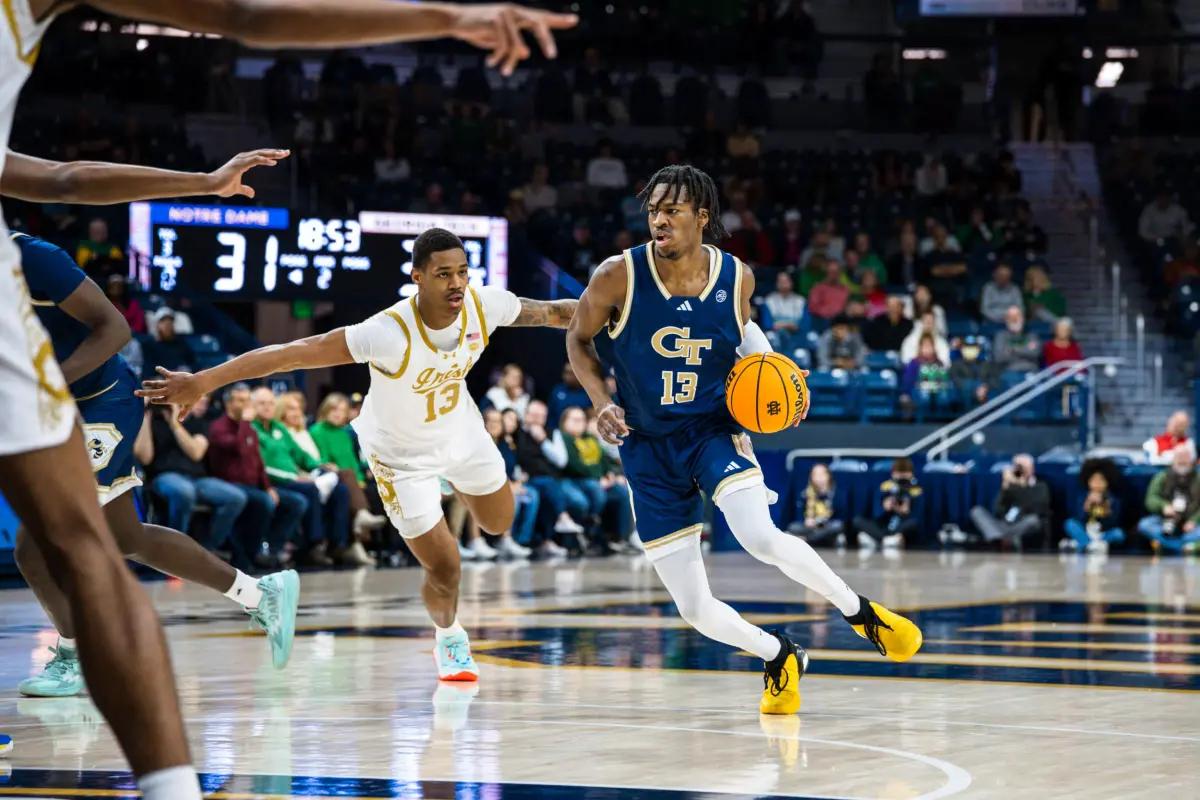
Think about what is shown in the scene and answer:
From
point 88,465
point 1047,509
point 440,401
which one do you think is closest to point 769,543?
point 440,401

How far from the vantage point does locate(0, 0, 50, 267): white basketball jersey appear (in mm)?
3086

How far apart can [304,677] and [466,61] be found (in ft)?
66.4

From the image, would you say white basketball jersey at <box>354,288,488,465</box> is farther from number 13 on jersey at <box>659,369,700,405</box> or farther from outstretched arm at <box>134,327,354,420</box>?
number 13 on jersey at <box>659,369,700,405</box>

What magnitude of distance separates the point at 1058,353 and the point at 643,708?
47.2 ft

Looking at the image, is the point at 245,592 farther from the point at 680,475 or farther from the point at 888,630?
the point at 888,630

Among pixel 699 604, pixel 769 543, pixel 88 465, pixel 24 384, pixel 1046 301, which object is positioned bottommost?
pixel 699 604

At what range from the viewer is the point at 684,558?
6.57m

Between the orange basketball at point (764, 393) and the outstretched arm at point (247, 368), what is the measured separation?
1594 mm

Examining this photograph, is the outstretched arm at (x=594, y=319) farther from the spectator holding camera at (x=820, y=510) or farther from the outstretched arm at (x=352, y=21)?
the spectator holding camera at (x=820, y=510)

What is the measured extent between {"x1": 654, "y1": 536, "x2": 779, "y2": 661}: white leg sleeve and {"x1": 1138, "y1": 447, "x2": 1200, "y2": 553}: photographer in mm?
11557

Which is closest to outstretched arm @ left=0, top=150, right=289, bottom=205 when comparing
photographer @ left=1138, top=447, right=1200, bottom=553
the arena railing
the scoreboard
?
photographer @ left=1138, top=447, right=1200, bottom=553

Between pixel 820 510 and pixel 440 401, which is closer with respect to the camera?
pixel 440 401

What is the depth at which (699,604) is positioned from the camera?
21.4 ft

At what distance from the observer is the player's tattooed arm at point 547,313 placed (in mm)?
7504
